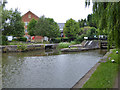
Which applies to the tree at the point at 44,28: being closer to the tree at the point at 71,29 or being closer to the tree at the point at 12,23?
the tree at the point at 71,29

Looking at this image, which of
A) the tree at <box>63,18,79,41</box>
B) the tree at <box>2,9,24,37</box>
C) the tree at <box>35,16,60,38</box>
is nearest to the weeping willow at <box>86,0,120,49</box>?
the tree at <box>2,9,24,37</box>

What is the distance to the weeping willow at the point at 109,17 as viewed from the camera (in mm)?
6994

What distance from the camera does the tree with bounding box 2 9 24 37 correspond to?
27250 mm

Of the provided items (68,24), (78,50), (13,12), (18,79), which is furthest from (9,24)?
(18,79)

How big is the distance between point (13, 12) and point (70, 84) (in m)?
26.2

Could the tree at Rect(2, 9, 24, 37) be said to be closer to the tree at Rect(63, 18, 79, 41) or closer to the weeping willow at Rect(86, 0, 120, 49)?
the tree at Rect(63, 18, 79, 41)

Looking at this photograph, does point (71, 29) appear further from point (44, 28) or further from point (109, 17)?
point (109, 17)

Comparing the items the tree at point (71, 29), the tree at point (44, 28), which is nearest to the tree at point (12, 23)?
the tree at point (44, 28)

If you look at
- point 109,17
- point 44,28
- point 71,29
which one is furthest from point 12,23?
point 109,17

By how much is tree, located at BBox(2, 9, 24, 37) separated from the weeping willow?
859 inches

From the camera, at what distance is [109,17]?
7.05 metres

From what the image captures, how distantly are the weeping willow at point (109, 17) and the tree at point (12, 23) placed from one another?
859 inches

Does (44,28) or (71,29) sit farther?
(71,29)

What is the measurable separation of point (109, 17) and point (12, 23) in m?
24.8
